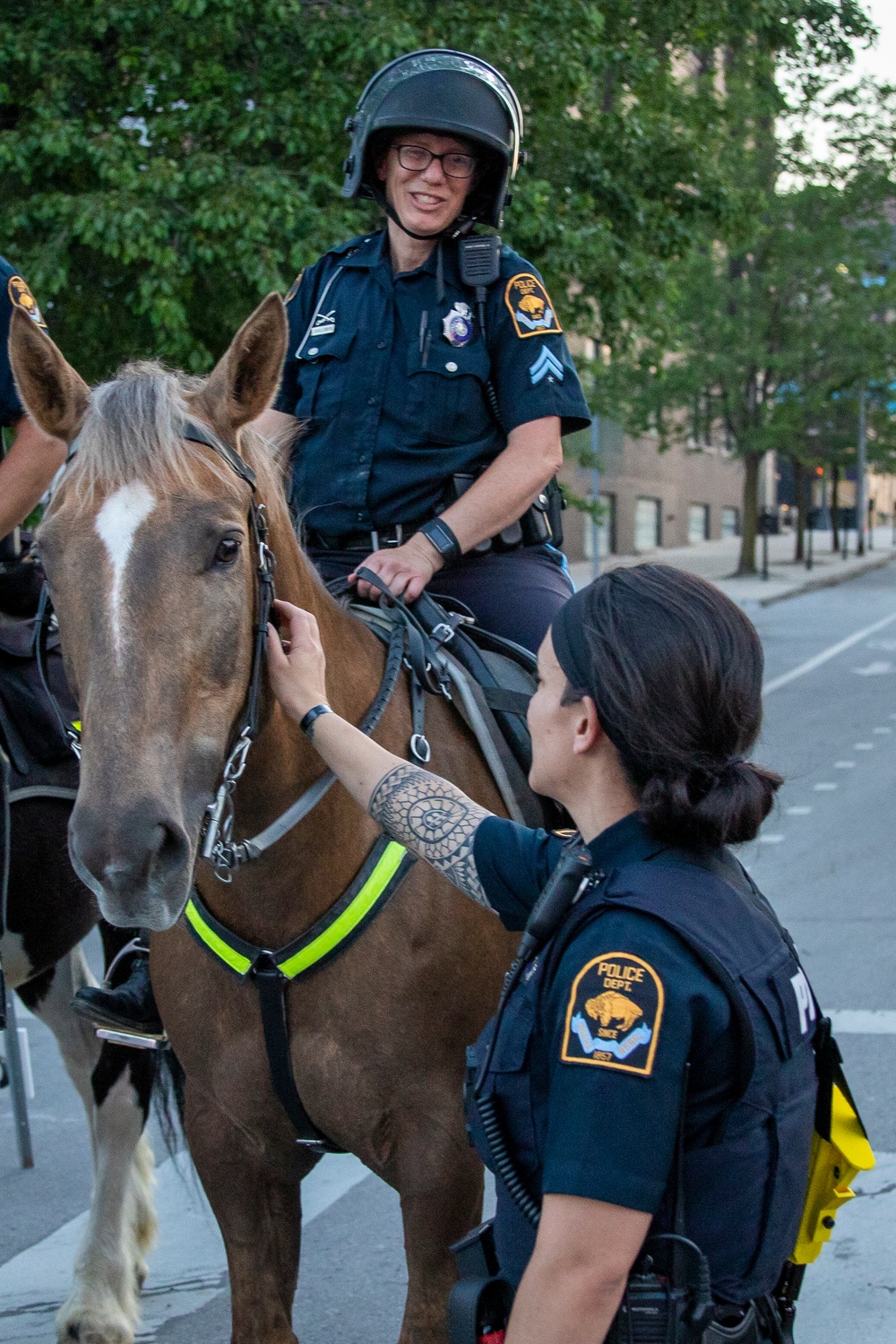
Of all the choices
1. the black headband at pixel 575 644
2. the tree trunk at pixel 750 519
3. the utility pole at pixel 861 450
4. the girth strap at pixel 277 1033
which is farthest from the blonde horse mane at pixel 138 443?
the utility pole at pixel 861 450

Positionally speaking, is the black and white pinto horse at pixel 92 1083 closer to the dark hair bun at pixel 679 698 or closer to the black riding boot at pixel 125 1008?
the black riding boot at pixel 125 1008

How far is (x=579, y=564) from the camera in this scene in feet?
104

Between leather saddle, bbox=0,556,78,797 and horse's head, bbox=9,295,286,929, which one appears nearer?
horse's head, bbox=9,295,286,929

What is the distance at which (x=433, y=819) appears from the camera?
2.33 m

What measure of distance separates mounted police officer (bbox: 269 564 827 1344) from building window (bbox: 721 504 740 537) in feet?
148

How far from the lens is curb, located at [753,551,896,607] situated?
26.8 m

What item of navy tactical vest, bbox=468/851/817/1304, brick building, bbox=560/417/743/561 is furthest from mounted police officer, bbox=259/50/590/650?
brick building, bbox=560/417/743/561

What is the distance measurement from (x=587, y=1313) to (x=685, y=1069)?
303 millimetres

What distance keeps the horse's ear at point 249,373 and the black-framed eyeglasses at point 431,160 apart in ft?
3.57

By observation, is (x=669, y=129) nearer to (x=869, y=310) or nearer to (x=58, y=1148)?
(x=58, y=1148)

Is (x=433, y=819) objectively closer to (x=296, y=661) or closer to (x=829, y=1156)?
(x=296, y=661)

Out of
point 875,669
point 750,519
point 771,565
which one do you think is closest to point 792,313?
point 750,519

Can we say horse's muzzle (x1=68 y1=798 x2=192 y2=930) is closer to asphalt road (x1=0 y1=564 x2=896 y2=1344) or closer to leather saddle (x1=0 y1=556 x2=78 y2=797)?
asphalt road (x1=0 y1=564 x2=896 y2=1344)

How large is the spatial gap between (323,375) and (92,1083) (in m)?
2.11
